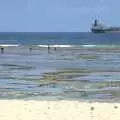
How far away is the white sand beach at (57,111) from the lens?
40.9 ft

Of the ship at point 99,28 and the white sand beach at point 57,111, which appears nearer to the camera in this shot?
the white sand beach at point 57,111

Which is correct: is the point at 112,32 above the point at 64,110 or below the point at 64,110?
above

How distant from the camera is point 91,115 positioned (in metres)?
12.8

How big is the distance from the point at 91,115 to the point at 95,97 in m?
5.05

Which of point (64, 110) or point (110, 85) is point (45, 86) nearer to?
point (110, 85)

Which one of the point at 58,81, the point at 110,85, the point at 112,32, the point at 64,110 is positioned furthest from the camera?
the point at 112,32

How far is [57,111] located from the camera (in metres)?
13.3

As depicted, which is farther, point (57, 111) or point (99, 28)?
point (99, 28)

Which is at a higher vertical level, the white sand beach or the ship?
the ship

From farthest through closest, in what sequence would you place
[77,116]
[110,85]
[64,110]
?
1. [110,85]
2. [64,110]
3. [77,116]

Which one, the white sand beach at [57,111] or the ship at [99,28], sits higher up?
the ship at [99,28]

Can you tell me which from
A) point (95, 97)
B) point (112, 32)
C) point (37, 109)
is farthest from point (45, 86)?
point (112, 32)

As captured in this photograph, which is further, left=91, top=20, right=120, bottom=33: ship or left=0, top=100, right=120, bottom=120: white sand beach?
left=91, top=20, right=120, bottom=33: ship

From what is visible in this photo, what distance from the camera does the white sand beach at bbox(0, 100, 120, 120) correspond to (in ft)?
40.9
